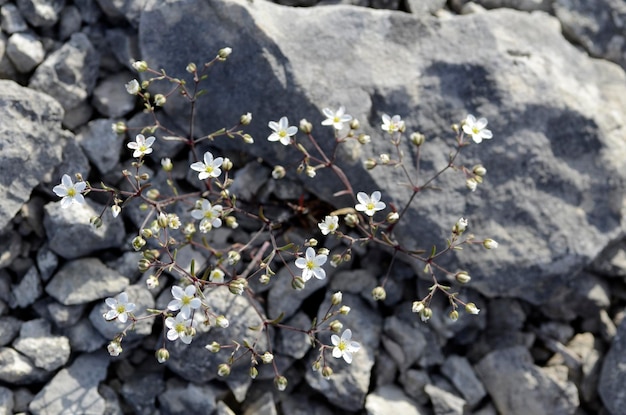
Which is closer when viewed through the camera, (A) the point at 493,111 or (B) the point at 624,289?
(A) the point at 493,111

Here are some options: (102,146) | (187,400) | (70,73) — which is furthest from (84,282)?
(70,73)

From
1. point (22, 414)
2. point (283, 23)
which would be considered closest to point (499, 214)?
point (283, 23)

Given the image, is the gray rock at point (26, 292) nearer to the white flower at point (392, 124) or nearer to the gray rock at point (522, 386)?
the white flower at point (392, 124)

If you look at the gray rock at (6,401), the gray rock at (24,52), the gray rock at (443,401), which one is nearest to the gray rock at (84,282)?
the gray rock at (6,401)

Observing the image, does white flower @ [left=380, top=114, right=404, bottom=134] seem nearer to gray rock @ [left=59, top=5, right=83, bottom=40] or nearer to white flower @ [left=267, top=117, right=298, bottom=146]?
white flower @ [left=267, top=117, right=298, bottom=146]

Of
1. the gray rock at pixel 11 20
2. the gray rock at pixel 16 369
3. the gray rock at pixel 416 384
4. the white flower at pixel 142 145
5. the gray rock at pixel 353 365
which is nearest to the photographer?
the white flower at pixel 142 145

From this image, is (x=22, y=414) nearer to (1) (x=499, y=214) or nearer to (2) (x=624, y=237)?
(1) (x=499, y=214)
